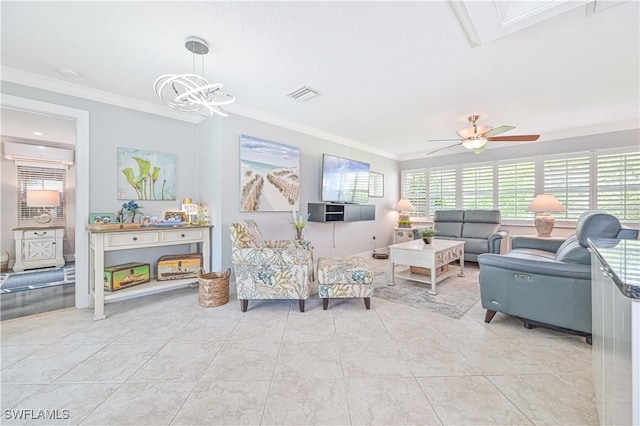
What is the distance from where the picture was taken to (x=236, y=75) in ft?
8.59

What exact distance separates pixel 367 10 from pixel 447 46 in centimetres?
83

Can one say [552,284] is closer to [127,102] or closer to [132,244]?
[132,244]

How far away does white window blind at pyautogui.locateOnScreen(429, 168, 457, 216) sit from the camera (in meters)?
5.94

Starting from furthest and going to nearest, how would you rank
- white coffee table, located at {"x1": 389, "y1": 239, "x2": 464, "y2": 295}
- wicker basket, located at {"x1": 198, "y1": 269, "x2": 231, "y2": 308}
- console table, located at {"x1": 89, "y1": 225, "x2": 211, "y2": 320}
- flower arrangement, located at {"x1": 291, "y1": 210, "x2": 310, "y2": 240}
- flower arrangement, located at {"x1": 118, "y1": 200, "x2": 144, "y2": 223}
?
flower arrangement, located at {"x1": 291, "y1": 210, "x2": 310, "y2": 240}, white coffee table, located at {"x1": 389, "y1": 239, "x2": 464, "y2": 295}, flower arrangement, located at {"x1": 118, "y1": 200, "x2": 144, "y2": 223}, wicker basket, located at {"x1": 198, "y1": 269, "x2": 231, "y2": 308}, console table, located at {"x1": 89, "y1": 225, "x2": 211, "y2": 320}

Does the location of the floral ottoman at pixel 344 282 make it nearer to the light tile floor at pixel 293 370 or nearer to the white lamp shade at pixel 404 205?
the light tile floor at pixel 293 370

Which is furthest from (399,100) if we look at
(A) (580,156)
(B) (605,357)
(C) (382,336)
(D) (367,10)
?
(A) (580,156)

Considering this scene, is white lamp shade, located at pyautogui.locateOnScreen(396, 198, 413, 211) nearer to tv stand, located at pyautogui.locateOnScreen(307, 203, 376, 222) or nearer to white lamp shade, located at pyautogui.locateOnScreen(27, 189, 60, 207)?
tv stand, located at pyautogui.locateOnScreen(307, 203, 376, 222)

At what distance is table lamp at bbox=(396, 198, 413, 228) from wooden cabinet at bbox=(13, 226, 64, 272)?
275 inches

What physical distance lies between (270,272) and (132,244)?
1545mm

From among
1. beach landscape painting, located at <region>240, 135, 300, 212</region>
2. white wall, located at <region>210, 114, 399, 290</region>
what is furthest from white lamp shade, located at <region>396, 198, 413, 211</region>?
beach landscape painting, located at <region>240, 135, 300, 212</region>

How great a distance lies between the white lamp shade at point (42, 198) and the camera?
4.75 metres

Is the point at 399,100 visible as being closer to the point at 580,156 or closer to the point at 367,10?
the point at 367,10

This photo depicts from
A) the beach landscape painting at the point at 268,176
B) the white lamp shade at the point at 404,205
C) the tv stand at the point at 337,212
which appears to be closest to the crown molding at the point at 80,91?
the beach landscape painting at the point at 268,176

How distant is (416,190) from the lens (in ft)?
21.4
